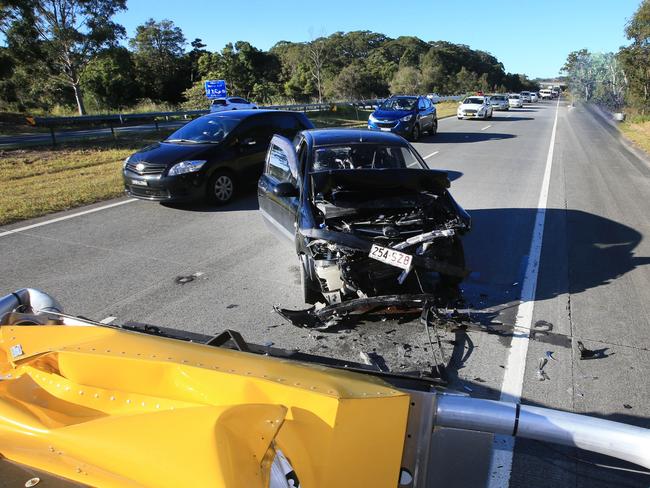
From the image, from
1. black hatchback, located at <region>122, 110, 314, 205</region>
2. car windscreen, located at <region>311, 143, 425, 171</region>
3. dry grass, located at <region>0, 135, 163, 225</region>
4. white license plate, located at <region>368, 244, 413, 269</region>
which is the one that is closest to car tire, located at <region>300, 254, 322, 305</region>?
white license plate, located at <region>368, 244, 413, 269</region>

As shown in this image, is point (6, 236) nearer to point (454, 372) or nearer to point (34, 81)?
point (454, 372)

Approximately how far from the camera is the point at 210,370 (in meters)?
2.00

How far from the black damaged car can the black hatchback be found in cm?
297

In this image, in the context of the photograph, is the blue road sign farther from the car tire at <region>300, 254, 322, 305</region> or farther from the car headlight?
the car tire at <region>300, 254, 322, 305</region>

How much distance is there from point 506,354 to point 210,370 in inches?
113

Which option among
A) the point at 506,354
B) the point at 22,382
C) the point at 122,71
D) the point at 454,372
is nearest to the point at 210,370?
the point at 22,382

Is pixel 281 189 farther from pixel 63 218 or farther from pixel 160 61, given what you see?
pixel 160 61

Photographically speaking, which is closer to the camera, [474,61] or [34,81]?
[34,81]

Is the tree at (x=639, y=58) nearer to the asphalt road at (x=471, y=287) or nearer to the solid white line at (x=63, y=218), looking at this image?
the asphalt road at (x=471, y=287)

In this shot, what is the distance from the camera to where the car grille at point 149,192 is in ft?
27.7

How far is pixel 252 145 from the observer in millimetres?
9648

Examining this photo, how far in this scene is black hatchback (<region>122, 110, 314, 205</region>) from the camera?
8.48m

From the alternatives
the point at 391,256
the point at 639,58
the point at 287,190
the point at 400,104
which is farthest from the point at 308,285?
the point at 639,58

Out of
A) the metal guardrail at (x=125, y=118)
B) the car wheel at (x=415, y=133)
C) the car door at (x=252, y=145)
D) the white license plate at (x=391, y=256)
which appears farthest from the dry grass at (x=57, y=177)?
the car wheel at (x=415, y=133)
